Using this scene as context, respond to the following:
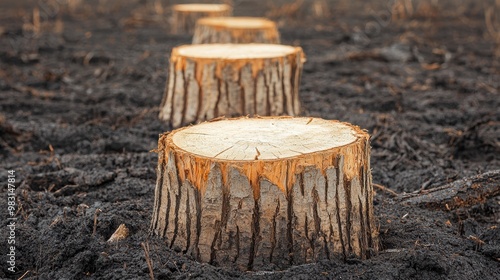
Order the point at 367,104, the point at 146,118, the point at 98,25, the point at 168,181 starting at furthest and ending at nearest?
the point at 98,25, the point at 367,104, the point at 146,118, the point at 168,181

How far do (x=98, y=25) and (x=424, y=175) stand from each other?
26.0ft

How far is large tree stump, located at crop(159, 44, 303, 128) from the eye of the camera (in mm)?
5227

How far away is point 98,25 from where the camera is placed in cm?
1132

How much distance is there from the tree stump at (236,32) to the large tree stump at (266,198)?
418cm

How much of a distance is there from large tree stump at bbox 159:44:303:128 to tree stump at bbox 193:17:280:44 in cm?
174

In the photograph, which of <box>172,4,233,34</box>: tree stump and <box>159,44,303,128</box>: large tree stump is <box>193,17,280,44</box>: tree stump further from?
<box>172,4,233,34</box>: tree stump

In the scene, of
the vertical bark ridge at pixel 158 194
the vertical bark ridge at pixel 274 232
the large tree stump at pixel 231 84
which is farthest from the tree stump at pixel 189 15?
the vertical bark ridge at pixel 274 232

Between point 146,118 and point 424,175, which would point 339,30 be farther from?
point 424,175

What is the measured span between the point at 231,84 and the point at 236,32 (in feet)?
7.20

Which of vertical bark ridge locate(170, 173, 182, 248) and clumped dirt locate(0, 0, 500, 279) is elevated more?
vertical bark ridge locate(170, 173, 182, 248)

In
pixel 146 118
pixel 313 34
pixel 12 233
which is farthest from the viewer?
pixel 313 34

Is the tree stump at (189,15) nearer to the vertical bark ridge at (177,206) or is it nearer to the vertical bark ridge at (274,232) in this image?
the vertical bark ridge at (177,206)

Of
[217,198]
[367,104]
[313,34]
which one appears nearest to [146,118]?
[367,104]

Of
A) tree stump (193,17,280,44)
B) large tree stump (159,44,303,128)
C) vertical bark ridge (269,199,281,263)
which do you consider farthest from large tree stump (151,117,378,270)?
tree stump (193,17,280,44)
